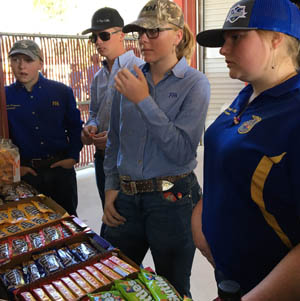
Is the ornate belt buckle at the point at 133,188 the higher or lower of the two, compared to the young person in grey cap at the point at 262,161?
lower

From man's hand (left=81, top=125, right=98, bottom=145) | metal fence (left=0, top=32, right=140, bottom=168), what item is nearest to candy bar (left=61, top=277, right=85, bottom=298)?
man's hand (left=81, top=125, right=98, bottom=145)

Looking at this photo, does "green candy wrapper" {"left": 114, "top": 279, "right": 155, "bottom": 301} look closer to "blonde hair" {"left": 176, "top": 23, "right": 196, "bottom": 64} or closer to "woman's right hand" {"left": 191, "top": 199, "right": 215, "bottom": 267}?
"woman's right hand" {"left": 191, "top": 199, "right": 215, "bottom": 267}

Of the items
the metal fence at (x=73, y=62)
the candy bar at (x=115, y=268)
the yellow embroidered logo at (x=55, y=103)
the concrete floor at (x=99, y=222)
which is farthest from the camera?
the metal fence at (x=73, y=62)

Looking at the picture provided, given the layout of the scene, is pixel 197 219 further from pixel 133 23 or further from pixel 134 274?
pixel 133 23

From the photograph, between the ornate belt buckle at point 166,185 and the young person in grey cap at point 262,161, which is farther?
the ornate belt buckle at point 166,185

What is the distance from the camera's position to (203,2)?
A: 6562 millimetres

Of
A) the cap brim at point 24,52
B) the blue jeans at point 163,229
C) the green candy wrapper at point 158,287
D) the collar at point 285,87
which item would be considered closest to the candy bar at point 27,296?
the green candy wrapper at point 158,287

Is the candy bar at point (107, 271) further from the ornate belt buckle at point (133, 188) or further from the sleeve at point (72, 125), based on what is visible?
the sleeve at point (72, 125)

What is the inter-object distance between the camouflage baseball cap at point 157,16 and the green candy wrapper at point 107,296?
1.11m

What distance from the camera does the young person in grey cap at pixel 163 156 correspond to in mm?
1531

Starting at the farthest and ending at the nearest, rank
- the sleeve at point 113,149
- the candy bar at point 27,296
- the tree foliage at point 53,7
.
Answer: the tree foliage at point 53,7
the sleeve at point 113,149
the candy bar at point 27,296

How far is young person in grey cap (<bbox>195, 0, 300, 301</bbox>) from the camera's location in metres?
0.87

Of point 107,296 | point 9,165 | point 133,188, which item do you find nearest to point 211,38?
point 133,188

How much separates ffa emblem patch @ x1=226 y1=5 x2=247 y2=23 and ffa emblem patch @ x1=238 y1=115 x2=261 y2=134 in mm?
300
